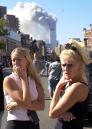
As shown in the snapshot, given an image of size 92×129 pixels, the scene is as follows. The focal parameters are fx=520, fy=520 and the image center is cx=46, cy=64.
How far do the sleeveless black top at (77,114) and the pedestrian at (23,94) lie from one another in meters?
0.92

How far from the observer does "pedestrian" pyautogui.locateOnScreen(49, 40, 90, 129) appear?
4340 mm

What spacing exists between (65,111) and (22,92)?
104 cm

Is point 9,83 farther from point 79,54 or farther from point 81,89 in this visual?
point 81,89

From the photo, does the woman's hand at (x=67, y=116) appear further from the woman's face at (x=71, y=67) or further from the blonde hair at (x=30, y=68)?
the blonde hair at (x=30, y=68)

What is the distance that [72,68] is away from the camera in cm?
447

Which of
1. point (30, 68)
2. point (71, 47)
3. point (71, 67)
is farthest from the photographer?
point (30, 68)

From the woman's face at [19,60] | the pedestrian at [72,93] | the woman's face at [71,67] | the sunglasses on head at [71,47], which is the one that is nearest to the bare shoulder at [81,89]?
the pedestrian at [72,93]

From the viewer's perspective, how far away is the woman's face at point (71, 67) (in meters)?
4.47

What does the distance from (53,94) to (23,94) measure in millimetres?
384

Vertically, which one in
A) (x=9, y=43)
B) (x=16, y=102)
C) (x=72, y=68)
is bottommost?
(x=9, y=43)

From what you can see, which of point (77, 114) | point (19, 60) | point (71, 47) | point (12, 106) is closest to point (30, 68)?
point (19, 60)

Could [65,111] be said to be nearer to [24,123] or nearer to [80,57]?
[80,57]

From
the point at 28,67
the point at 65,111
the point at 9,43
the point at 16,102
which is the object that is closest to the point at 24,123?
the point at 16,102

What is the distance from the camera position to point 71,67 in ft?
14.7
